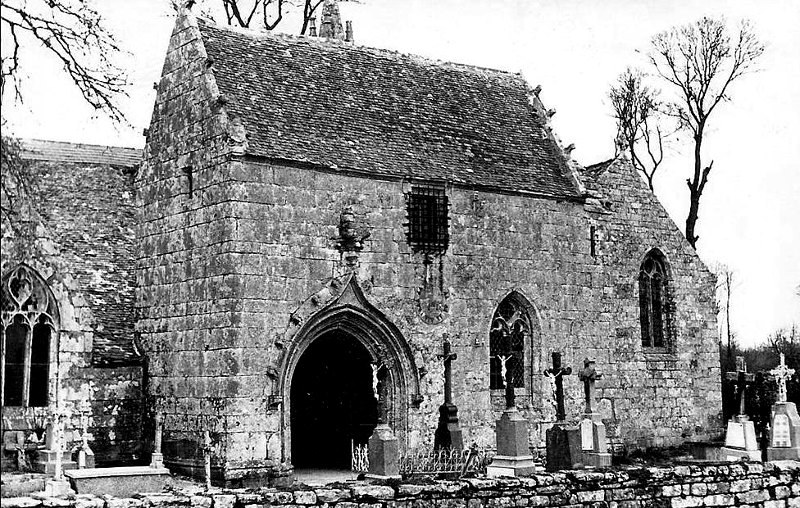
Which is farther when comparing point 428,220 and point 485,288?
point 485,288

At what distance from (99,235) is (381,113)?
685 cm

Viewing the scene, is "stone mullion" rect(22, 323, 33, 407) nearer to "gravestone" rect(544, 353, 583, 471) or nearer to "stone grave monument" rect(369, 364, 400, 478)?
"stone grave monument" rect(369, 364, 400, 478)

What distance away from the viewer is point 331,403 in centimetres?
2612

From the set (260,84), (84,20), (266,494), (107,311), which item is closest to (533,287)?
(260,84)

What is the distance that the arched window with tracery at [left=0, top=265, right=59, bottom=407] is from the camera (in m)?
21.6

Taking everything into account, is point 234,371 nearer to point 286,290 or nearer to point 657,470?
point 286,290

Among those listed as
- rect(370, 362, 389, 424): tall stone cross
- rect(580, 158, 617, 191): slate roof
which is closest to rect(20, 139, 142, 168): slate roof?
rect(370, 362, 389, 424): tall stone cross

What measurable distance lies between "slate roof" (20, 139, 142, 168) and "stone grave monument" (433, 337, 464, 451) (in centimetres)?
938

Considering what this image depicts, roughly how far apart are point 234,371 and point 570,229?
9510 mm

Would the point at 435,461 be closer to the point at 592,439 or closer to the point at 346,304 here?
the point at 592,439

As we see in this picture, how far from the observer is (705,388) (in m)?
30.3

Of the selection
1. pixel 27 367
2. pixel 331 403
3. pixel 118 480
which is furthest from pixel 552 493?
pixel 27 367

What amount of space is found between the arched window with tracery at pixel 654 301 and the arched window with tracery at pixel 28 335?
15.2m

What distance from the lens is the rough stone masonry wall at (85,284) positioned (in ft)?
70.9
